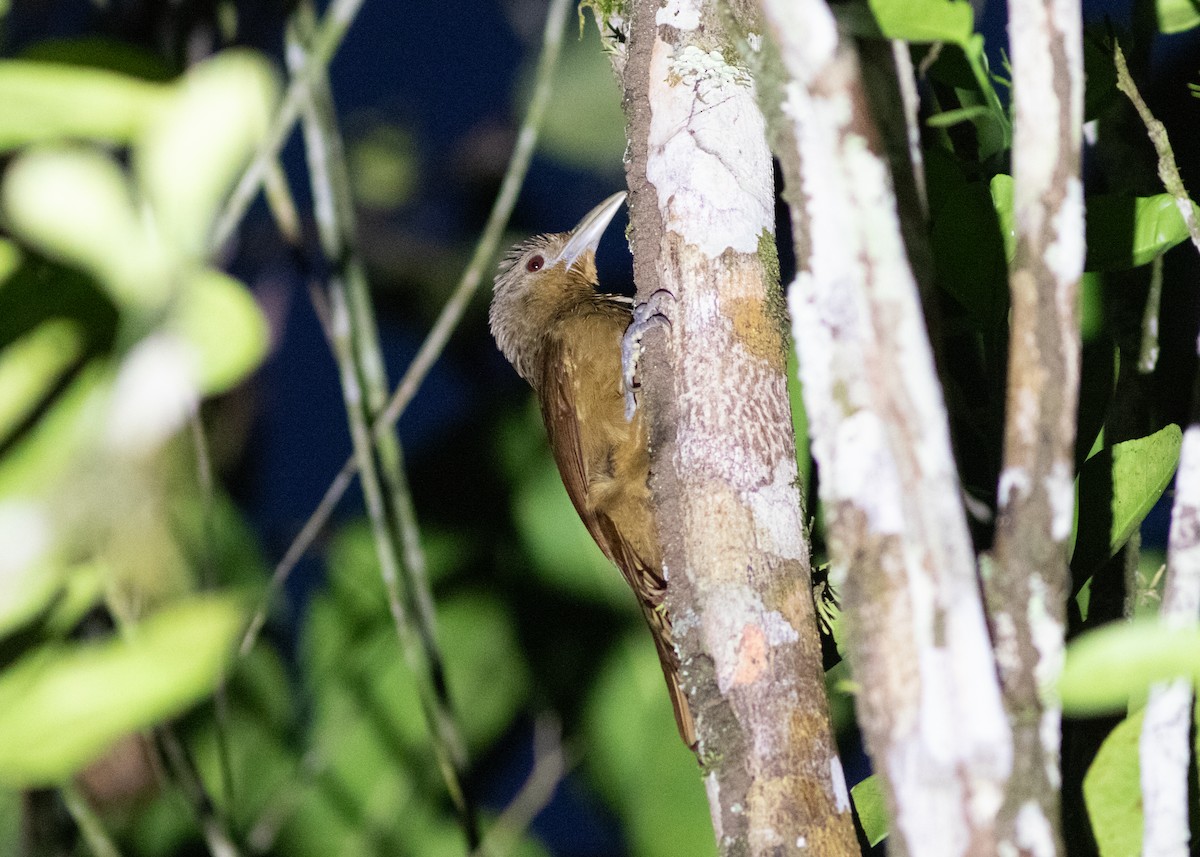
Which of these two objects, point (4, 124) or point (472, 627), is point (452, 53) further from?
point (4, 124)

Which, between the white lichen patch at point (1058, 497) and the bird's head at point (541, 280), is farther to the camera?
the bird's head at point (541, 280)

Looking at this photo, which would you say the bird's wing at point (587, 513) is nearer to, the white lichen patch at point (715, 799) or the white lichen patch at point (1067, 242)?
the white lichen patch at point (715, 799)

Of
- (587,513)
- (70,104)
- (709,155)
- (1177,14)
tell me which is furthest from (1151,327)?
(70,104)

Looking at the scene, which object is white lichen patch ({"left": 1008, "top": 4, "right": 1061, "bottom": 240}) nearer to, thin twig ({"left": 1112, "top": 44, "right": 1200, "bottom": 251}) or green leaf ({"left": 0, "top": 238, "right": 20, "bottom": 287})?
thin twig ({"left": 1112, "top": 44, "right": 1200, "bottom": 251})

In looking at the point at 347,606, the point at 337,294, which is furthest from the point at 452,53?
the point at 337,294

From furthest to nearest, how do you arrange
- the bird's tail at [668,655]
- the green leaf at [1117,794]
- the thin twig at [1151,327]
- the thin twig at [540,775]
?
1. the thin twig at [540,775]
2. the bird's tail at [668,655]
3. the thin twig at [1151,327]
4. the green leaf at [1117,794]

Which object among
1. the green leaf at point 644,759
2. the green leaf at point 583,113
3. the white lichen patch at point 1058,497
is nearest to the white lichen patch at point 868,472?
the white lichen patch at point 1058,497

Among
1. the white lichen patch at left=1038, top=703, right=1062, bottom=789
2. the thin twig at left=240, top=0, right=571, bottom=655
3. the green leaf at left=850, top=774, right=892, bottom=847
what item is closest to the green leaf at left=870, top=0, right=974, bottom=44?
the thin twig at left=240, top=0, right=571, bottom=655
